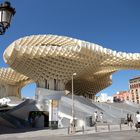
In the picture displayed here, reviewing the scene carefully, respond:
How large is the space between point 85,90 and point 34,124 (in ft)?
146

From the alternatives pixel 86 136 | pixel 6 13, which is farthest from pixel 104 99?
pixel 6 13

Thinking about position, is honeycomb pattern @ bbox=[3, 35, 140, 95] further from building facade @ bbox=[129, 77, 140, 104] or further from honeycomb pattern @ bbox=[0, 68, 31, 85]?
building facade @ bbox=[129, 77, 140, 104]

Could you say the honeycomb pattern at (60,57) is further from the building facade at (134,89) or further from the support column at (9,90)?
the building facade at (134,89)

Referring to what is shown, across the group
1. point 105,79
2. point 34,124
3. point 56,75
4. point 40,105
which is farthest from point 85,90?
point 34,124

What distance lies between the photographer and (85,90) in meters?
78.6

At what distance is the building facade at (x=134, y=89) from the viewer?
12638 cm

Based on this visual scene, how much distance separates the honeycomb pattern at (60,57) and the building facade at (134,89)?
231 ft

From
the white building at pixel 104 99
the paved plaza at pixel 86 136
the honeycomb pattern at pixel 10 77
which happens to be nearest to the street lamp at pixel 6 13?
the paved plaza at pixel 86 136

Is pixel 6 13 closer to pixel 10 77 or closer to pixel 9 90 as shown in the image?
pixel 10 77

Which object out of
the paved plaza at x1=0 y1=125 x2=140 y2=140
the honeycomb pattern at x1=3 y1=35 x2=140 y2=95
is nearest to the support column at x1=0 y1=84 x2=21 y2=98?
the honeycomb pattern at x1=3 y1=35 x2=140 y2=95

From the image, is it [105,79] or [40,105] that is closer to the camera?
[40,105]

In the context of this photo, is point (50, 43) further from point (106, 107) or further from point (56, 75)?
point (106, 107)

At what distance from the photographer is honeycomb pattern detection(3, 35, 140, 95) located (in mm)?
47500

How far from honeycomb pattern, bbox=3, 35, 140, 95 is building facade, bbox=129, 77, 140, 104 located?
70.4 meters
